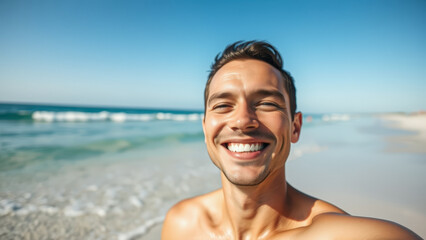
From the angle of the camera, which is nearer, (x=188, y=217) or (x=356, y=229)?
(x=356, y=229)

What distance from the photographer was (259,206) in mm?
1670

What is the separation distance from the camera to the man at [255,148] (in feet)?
5.00

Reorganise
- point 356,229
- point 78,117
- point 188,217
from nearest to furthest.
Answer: point 356,229, point 188,217, point 78,117

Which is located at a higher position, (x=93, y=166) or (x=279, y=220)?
(x=279, y=220)

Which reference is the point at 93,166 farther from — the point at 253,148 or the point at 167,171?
the point at 253,148

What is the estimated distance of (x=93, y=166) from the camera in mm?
6496

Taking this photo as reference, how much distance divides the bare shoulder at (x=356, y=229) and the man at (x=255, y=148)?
53 millimetres

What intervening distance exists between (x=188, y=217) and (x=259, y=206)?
0.83 meters

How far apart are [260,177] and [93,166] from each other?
6.51 metres

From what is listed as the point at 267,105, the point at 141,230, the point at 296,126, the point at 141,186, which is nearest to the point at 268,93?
the point at 267,105

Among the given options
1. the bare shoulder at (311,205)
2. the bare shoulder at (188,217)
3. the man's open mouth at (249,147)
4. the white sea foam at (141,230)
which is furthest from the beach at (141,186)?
the man's open mouth at (249,147)

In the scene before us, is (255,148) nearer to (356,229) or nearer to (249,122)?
(249,122)

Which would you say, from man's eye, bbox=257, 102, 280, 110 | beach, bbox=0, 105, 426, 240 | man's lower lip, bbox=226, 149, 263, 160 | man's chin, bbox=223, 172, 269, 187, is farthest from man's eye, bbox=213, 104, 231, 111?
beach, bbox=0, 105, 426, 240

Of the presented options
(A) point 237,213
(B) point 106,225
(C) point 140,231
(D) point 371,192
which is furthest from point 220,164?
(D) point 371,192
